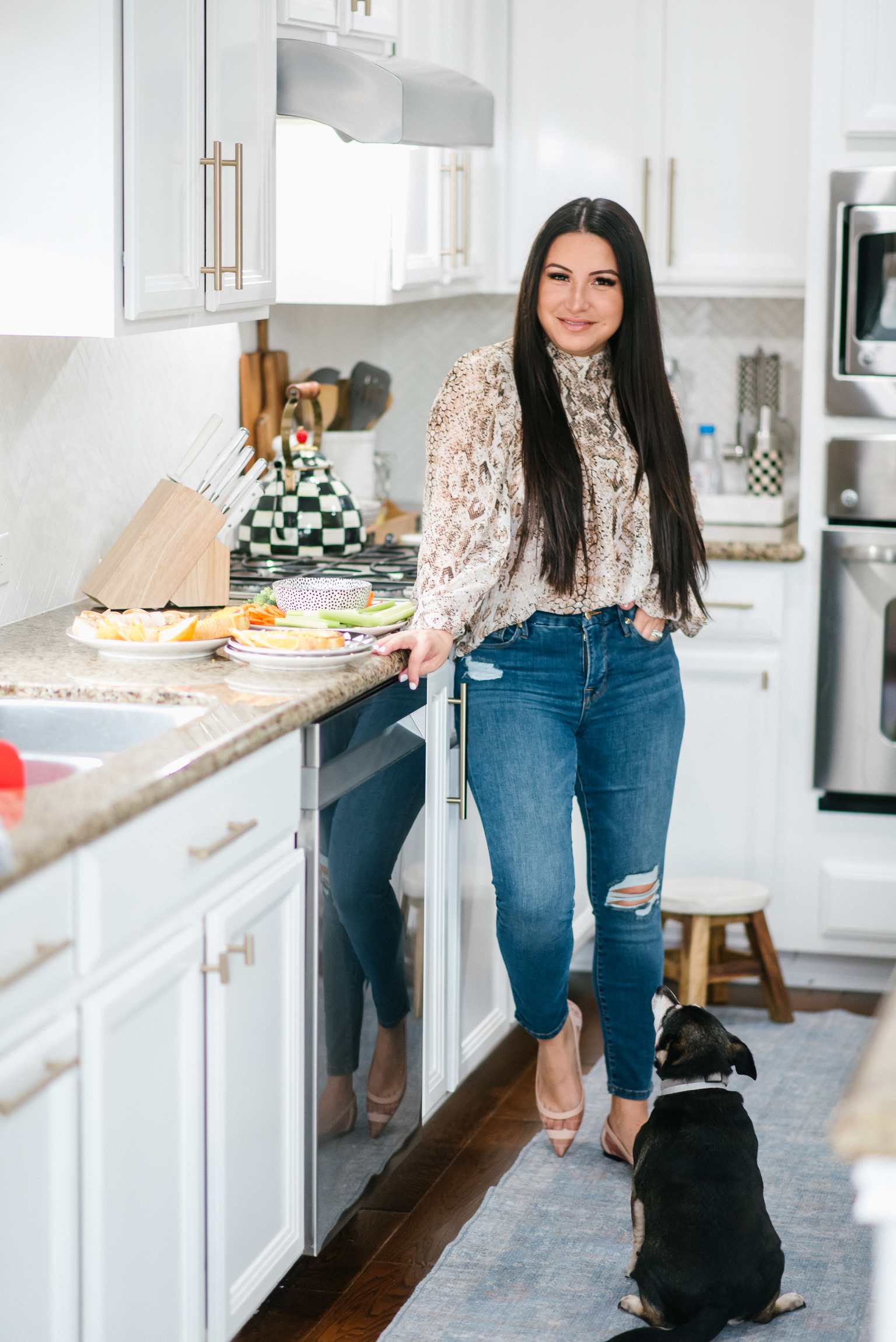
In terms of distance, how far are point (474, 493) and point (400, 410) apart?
2006 millimetres

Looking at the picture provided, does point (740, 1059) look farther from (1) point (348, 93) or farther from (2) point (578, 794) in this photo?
(1) point (348, 93)

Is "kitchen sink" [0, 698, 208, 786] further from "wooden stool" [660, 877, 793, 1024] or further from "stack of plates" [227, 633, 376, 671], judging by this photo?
"wooden stool" [660, 877, 793, 1024]

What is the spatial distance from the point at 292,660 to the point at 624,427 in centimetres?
65

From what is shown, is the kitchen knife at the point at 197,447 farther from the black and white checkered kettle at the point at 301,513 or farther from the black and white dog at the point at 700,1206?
the black and white dog at the point at 700,1206

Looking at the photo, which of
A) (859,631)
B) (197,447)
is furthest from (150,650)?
(859,631)

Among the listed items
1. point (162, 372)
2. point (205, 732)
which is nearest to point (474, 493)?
point (205, 732)

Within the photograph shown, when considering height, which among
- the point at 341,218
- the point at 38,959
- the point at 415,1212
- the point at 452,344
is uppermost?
the point at 341,218

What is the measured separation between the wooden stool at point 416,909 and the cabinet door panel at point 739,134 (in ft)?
5.98

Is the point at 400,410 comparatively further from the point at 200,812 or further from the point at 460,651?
the point at 200,812

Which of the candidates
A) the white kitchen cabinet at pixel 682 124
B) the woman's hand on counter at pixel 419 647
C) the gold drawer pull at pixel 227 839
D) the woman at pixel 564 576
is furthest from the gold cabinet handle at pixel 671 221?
the gold drawer pull at pixel 227 839

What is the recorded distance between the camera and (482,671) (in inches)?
94.6

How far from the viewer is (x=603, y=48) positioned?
363 centimetres

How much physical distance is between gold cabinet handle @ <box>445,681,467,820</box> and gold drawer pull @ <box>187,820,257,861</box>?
2.16ft

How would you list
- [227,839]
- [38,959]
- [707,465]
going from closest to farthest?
[38,959] → [227,839] → [707,465]
